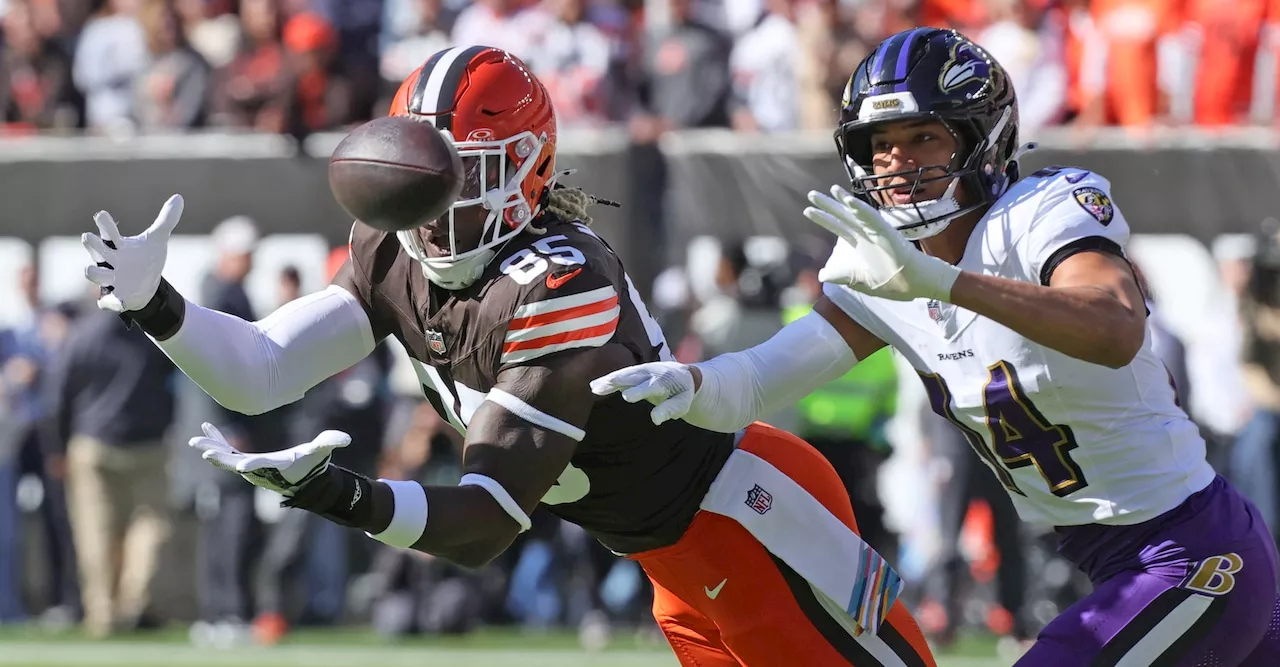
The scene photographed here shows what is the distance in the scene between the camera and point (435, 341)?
362 cm

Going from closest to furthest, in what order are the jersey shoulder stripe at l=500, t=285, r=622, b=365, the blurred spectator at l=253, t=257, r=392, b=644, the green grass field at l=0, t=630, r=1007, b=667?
the jersey shoulder stripe at l=500, t=285, r=622, b=365 < the green grass field at l=0, t=630, r=1007, b=667 < the blurred spectator at l=253, t=257, r=392, b=644

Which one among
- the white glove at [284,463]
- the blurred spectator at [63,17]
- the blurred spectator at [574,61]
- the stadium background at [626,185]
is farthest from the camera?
the blurred spectator at [63,17]

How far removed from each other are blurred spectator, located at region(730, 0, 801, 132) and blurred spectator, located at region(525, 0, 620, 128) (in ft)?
2.23

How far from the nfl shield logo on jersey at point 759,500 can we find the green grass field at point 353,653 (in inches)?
143

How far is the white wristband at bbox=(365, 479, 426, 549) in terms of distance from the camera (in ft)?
10.2

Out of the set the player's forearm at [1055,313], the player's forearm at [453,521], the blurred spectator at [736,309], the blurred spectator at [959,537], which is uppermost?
the player's forearm at [1055,313]

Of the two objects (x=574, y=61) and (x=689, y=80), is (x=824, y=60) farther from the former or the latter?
(x=574, y=61)

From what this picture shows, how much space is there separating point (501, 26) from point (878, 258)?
6.67 meters

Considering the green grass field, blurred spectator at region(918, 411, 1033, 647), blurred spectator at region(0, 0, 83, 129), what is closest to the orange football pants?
the green grass field

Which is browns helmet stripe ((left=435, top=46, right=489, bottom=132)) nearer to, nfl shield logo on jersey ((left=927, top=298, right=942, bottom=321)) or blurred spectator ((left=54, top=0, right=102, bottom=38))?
nfl shield logo on jersey ((left=927, top=298, right=942, bottom=321))

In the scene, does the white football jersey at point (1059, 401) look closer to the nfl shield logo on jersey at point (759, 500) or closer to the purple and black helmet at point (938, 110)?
the purple and black helmet at point (938, 110)

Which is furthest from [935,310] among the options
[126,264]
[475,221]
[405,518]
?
[126,264]

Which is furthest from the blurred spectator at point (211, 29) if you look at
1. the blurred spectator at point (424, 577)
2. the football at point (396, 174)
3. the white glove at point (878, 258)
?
the white glove at point (878, 258)

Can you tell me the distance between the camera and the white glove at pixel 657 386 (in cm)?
327
